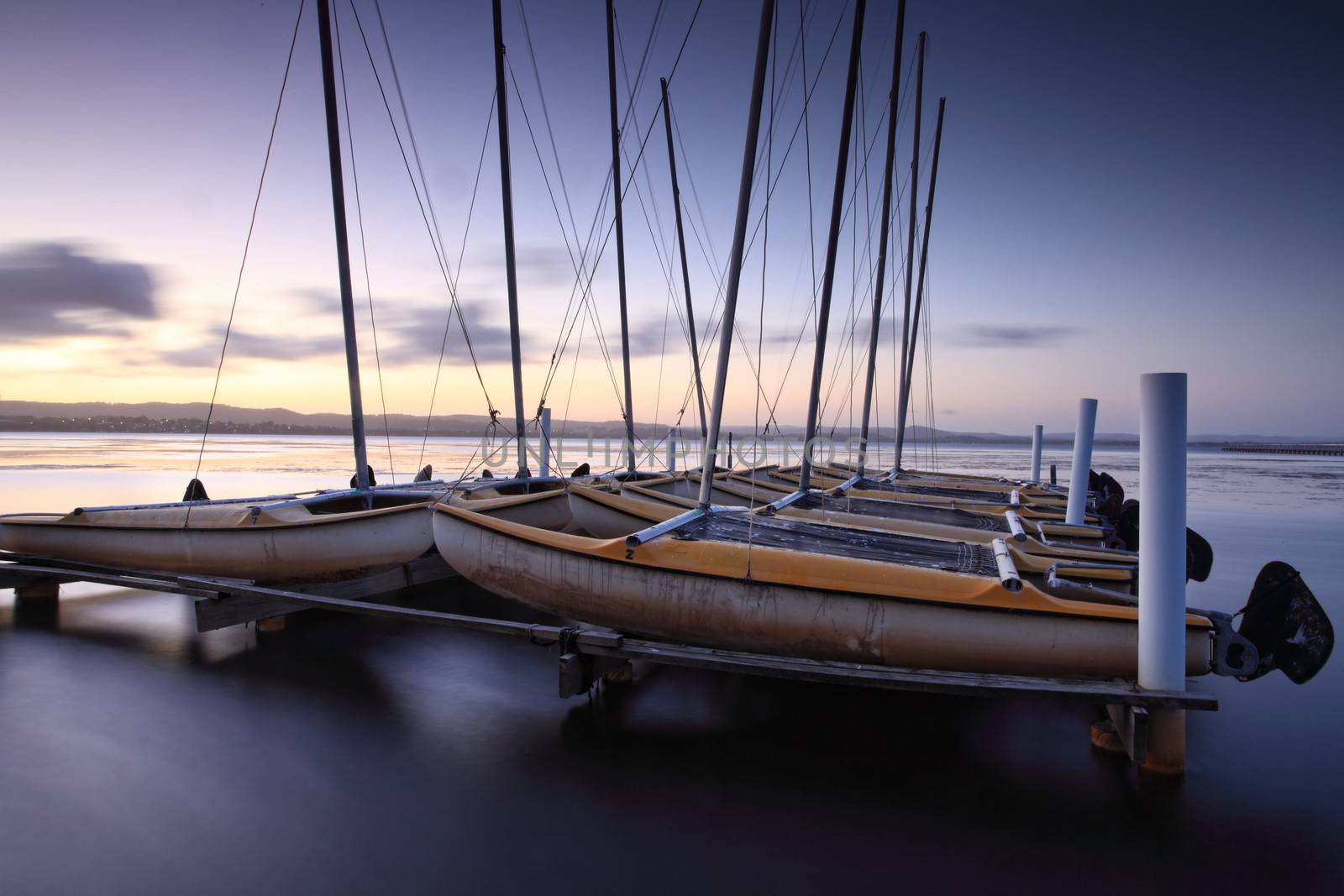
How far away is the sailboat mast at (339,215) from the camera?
32.4 ft

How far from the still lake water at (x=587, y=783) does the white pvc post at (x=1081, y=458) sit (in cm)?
351

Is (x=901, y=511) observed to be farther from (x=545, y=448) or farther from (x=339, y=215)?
(x=339, y=215)

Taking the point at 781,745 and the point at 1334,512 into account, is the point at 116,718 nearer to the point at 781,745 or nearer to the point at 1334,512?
the point at 781,745

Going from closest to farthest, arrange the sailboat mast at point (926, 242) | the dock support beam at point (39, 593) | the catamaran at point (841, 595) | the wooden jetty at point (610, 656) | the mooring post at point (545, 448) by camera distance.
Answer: the wooden jetty at point (610, 656)
the catamaran at point (841, 595)
the dock support beam at point (39, 593)
the mooring post at point (545, 448)
the sailboat mast at point (926, 242)

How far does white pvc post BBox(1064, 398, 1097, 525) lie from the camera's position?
31.5 feet

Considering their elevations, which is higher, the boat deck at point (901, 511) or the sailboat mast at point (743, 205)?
the sailboat mast at point (743, 205)

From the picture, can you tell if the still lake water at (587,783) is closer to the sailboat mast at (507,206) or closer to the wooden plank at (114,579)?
the wooden plank at (114,579)

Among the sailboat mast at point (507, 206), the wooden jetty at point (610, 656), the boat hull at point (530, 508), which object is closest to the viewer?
the wooden jetty at point (610, 656)

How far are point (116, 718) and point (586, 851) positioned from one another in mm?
4327

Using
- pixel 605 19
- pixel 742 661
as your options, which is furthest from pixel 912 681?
pixel 605 19

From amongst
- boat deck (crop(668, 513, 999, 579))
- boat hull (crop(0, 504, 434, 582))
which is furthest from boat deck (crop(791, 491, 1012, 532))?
boat hull (crop(0, 504, 434, 582))

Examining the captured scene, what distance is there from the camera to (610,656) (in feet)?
18.3

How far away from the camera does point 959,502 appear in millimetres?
11945

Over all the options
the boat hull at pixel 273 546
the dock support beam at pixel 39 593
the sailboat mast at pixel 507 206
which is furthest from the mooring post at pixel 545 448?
the dock support beam at pixel 39 593
